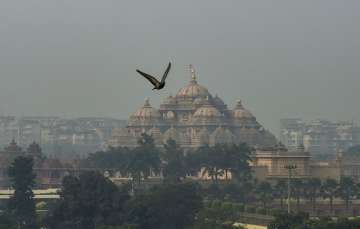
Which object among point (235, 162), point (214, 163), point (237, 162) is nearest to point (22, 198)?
point (235, 162)

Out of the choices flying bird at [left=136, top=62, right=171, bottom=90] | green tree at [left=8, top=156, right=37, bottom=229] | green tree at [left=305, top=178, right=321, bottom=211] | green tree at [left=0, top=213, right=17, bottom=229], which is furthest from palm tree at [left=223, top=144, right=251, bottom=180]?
flying bird at [left=136, top=62, right=171, bottom=90]

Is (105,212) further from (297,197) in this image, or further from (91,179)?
(297,197)

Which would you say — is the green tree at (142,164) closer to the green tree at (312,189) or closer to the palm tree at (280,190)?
the green tree at (312,189)

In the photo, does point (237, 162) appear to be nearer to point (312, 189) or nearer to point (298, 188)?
point (312, 189)

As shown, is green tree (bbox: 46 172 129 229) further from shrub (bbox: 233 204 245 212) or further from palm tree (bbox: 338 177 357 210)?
palm tree (bbox: 338 177 357 210)

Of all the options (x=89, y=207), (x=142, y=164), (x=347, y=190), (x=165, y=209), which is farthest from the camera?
(x=142, y=164)

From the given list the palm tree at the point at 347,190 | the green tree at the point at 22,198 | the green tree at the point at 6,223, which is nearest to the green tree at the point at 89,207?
the green tree at the point at 22,198
